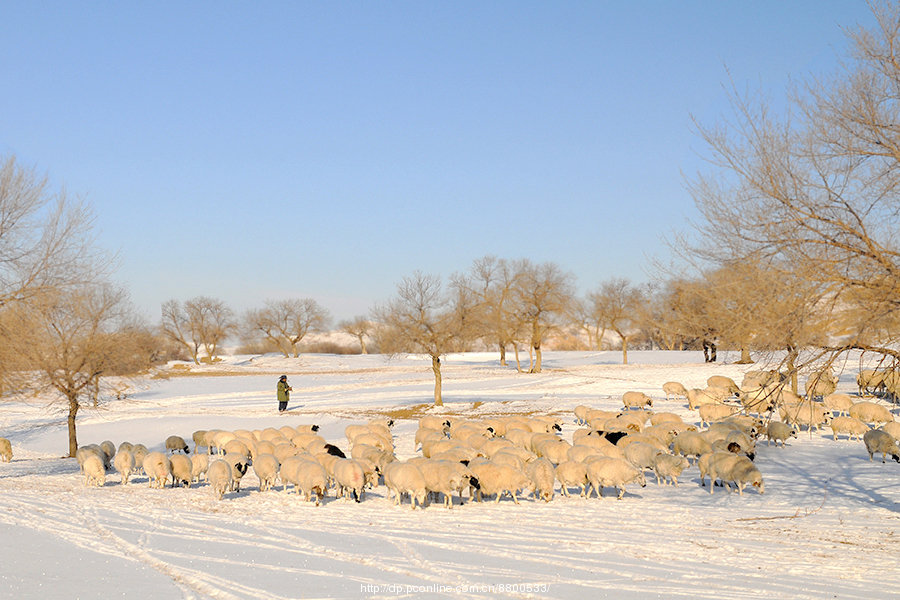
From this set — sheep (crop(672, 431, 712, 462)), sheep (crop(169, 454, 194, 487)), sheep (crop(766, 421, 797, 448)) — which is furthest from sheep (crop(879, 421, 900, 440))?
sheep (crop(169, 454, 194, 487))

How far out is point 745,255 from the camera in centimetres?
794

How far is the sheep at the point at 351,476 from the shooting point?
1306 centimetres

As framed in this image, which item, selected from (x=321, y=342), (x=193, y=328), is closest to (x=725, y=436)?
(x=193, y=328)

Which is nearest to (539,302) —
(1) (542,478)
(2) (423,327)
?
(2) (423,327)

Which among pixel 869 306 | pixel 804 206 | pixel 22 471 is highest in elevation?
pixel 804 206

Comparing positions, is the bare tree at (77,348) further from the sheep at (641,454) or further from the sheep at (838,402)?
the sheep at (838,402)

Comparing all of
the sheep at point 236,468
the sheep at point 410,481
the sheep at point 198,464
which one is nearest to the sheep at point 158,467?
the sheep at point 198,464

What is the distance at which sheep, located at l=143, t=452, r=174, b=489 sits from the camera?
15172 millimetres

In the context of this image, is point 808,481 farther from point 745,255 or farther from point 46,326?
point 46,326

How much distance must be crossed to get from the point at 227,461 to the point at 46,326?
1075 centimetres

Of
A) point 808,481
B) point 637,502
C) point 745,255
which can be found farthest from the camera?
point 808,481

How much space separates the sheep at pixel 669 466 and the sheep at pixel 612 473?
4.27 feet

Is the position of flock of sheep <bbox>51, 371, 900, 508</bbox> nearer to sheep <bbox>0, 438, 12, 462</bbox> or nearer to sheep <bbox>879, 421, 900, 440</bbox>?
sheep <bbox>879, 421, 900, 440</bbox>

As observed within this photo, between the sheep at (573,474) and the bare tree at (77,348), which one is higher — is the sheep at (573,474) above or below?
below
